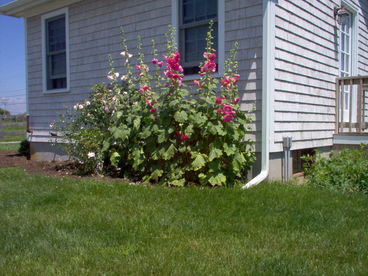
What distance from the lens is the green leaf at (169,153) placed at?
5051 mm

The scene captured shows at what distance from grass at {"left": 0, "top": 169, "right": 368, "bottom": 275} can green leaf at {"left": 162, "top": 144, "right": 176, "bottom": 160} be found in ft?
1.50

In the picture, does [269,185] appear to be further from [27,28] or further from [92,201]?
[27,28]

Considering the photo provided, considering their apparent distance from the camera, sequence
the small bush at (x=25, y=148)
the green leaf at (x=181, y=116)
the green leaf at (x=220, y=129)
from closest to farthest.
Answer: the green leaf at (x=220, y=129)
the green leaf at (x=181, y=116)
the small bush at (x=25, y=148)

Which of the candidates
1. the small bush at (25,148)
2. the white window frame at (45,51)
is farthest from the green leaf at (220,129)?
the small bush at (25,148)

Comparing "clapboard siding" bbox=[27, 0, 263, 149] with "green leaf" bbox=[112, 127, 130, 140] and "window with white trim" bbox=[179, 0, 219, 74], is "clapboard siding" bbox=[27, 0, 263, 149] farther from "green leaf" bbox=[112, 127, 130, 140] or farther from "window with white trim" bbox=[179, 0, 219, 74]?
"green leaf" bbox=[112, 127, 130, 140]

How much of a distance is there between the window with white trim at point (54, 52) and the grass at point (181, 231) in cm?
410

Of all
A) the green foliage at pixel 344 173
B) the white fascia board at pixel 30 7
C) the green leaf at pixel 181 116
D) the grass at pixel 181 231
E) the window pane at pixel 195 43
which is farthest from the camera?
the white fascia board at pixel 30 7

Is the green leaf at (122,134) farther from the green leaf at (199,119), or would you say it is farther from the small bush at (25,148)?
the small bush at (25,148)

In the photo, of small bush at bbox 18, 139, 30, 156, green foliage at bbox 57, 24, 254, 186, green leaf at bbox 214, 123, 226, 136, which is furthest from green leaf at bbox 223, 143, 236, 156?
small bush at bbox 18, 139, 30, 156

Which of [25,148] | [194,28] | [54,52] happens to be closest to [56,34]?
[54,52]

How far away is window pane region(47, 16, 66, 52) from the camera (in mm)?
8484

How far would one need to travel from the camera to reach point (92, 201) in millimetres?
4371

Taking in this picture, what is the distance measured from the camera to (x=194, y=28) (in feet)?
20.3

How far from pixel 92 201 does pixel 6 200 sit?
105 cm
